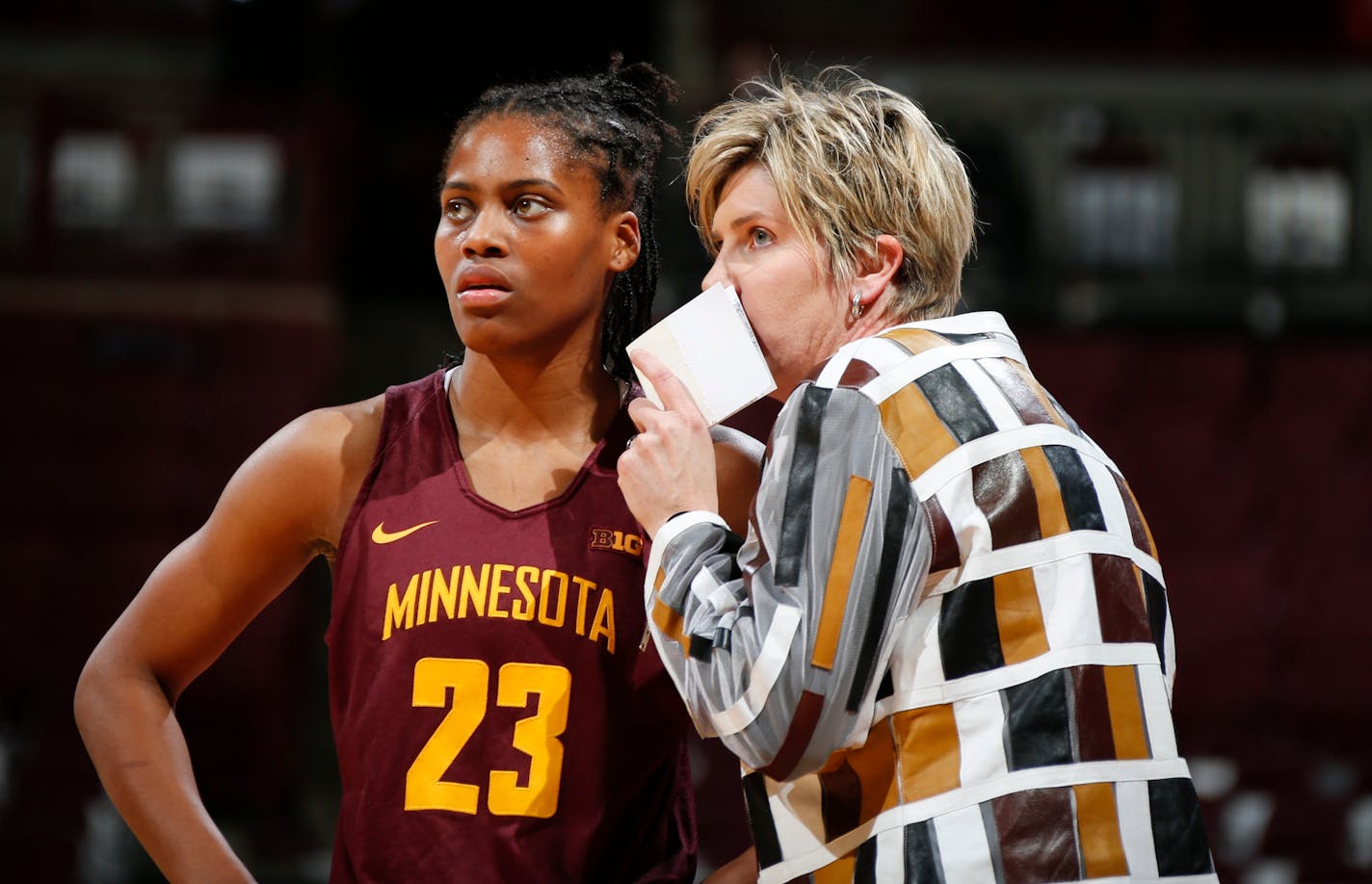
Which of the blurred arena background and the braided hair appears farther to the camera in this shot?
the blurred arena background

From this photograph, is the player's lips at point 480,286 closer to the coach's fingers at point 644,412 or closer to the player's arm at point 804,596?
the coach's fingers at point 644,412

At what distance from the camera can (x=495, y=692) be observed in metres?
1.75

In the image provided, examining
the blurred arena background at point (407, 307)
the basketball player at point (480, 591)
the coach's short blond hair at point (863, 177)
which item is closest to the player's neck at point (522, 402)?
the basketball player at point (480, 591)

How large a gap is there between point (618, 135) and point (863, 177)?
16.1 inches

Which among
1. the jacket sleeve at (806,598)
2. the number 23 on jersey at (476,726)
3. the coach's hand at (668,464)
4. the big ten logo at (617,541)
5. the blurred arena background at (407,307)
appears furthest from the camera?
the blurred arena background at (407,307)

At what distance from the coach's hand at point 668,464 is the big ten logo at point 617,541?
20cm

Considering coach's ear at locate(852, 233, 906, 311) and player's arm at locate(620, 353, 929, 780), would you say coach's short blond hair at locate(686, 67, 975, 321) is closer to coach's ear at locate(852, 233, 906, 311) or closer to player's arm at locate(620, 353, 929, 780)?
coach's ear at locate(852, 233, 906, 311)

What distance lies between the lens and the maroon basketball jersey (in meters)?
1.73

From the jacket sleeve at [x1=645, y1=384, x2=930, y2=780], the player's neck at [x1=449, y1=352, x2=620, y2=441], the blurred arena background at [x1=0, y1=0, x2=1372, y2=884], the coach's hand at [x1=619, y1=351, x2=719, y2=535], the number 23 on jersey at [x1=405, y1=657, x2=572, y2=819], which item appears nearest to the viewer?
the jacket sleeve at [x1=645, y1=384, x2=930, y2=780]

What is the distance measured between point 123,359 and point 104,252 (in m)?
0.57

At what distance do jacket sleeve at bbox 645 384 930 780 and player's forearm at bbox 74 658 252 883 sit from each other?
27.4 inches

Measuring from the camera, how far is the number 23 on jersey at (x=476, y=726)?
1.73 metres

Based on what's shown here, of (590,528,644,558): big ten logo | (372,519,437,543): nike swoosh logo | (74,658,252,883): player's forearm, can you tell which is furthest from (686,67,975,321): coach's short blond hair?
(74,658,252,883): player's forearm

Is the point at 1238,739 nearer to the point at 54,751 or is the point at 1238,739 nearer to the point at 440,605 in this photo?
the point at 54,751
